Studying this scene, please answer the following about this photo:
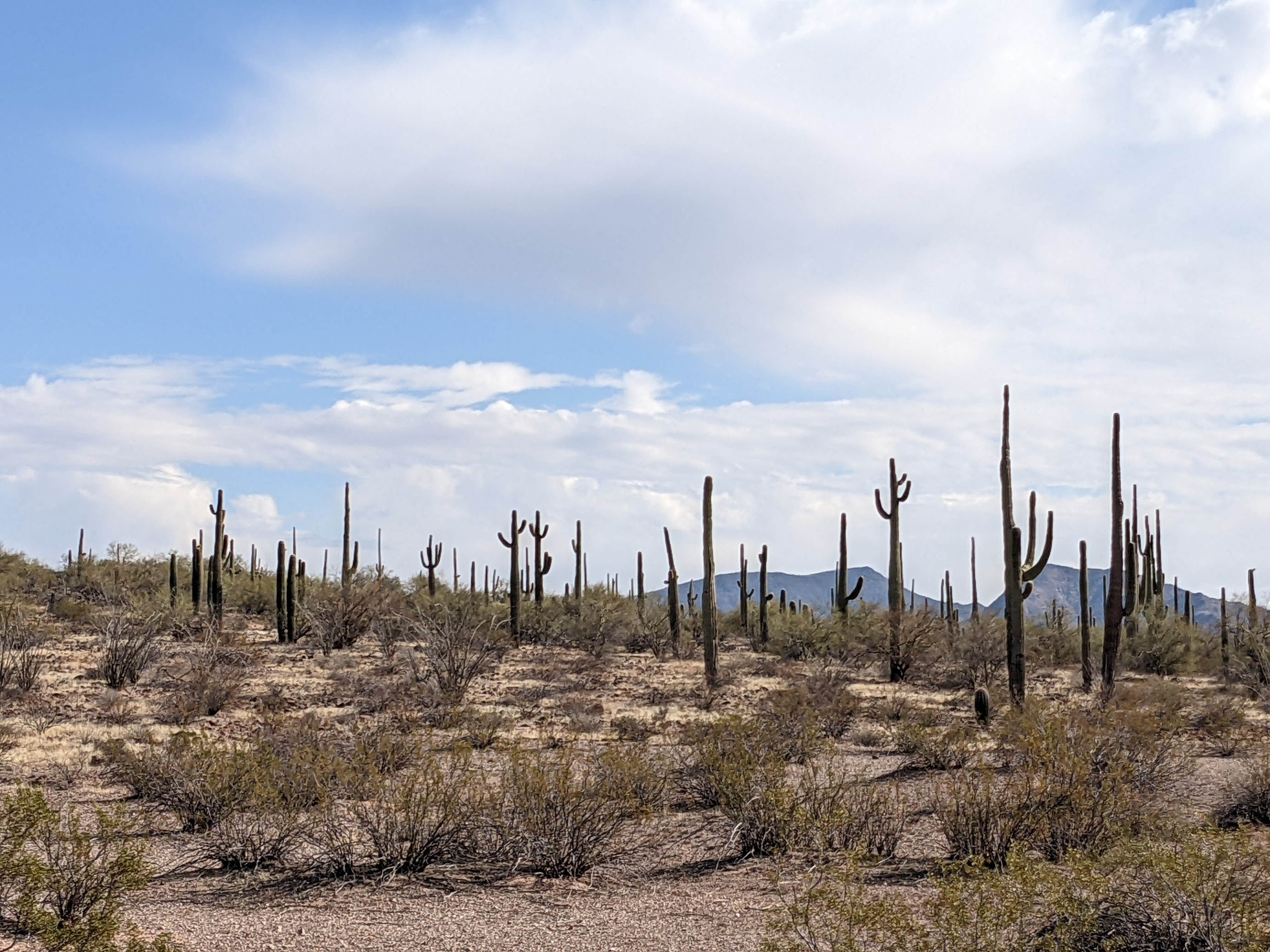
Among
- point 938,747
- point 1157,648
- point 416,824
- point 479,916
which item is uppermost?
point 416,824

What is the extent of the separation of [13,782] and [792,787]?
29.3ft

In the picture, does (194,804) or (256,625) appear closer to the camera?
(194,804)

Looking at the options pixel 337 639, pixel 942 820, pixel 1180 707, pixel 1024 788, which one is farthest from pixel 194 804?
pixel 337 639

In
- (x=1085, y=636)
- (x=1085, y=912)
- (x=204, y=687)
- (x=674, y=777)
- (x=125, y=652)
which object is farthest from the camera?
(x=1085, y=636)

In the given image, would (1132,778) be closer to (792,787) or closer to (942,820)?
(942,820)

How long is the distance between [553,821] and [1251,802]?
267 inches

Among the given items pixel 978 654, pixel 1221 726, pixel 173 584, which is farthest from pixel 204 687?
pixel 173 584

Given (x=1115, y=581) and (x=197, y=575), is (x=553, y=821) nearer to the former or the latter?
(x=1115, y=581)

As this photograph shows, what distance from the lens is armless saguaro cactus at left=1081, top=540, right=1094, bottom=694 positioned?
23.2 metres

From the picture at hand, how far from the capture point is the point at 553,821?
8852 mm

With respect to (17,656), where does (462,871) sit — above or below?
below

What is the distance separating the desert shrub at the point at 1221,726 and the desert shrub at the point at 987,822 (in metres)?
6.21

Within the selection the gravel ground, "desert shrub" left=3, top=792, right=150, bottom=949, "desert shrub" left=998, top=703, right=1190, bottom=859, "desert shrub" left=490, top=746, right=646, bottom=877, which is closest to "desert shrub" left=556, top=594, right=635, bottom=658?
"desert shrub" left=998, top=703, right=1190, bottom=859

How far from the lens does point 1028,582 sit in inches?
805
